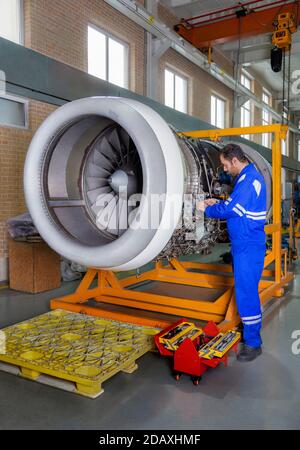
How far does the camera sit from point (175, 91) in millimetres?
10922

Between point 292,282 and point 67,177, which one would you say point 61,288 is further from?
point 292,282

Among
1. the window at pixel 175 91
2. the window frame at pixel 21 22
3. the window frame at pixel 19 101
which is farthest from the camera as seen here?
the window at pixel 175 91

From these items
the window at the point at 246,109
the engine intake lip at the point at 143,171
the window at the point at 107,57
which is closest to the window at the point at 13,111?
the window at the point at 107,57

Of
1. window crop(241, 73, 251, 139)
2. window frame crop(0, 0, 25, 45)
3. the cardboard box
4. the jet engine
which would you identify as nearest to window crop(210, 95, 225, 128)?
window crop(241, 73, 251, 139)

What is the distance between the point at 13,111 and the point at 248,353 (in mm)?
4601

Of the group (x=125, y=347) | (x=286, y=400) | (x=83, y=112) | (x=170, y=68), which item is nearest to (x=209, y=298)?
(x=125, y=347)

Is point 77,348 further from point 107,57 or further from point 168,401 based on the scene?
point 107,57

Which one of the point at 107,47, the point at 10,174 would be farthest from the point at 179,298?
the point at 107,47

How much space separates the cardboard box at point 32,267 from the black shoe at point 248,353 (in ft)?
9.22

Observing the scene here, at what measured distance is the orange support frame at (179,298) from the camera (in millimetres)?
3711

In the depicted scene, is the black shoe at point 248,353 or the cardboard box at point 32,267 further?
the cardboard box at point 32,267

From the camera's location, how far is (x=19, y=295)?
15.8 ft

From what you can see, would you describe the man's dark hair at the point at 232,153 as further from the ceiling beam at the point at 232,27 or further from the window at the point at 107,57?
the ceiling beam at the point at 232,27
